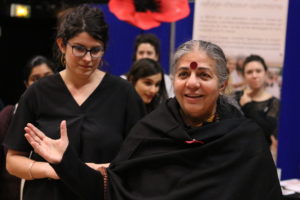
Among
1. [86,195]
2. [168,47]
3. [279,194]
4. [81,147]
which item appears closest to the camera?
[279,194]

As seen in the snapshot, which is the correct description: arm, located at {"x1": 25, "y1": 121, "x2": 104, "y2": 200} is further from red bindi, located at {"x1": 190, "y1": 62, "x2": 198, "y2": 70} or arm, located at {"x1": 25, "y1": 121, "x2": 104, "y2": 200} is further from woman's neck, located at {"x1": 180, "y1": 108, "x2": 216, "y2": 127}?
red bindi, located at {"x1": 190, "y1": 62, "x2": 198, "y2": 70}

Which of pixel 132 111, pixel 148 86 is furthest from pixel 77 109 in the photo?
pixel 148 86

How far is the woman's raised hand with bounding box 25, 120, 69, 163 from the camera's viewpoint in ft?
6.49

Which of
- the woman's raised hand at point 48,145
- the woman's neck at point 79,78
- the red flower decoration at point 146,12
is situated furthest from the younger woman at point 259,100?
the woman's raised hand at point 48,145

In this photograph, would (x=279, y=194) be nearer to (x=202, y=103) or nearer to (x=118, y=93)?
(x=202, y=103)

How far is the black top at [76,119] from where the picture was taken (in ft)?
7.48

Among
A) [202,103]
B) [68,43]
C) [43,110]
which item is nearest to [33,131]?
[43,110]

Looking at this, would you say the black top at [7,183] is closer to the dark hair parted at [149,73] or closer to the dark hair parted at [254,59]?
the dark hair parted at [149,73]

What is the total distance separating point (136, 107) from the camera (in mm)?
2402

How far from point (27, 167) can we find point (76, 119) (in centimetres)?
31

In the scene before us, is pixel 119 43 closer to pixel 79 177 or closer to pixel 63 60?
pixel 63 60

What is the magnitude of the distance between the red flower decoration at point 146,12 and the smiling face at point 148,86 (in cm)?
75

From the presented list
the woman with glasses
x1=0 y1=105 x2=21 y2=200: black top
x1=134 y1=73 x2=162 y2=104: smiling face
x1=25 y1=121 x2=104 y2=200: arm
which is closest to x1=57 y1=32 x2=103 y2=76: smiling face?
the woman with glasses

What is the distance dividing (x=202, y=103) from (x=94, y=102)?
58 centimetres
